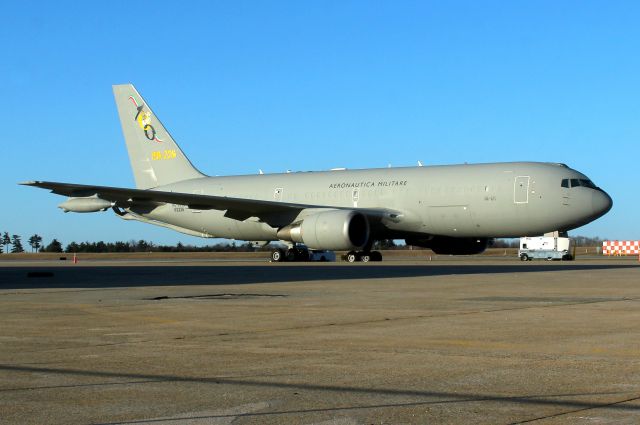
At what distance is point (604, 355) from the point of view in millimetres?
7547

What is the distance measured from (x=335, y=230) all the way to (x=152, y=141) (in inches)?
603

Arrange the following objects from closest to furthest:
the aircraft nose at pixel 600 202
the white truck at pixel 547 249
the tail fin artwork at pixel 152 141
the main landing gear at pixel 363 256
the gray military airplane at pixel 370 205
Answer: the aircraft nose at pixel 600 202 < the gray military airplane at pixel 370 205 < the main landing gear at pixel 363 256 < the white truck at pixel 547 249 < the tail fin artwork at pixel 152 141

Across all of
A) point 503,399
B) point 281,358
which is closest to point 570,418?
point 503,399

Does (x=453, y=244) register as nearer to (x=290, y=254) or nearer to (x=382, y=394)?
(x=290, y=254)

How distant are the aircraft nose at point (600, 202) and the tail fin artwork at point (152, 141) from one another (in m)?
20.1

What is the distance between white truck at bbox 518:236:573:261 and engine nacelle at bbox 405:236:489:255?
17.1 feet

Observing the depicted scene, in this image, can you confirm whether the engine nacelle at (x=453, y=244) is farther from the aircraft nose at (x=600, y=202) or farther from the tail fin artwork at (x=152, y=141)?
the tail fin artwork at (x=152, y=141)

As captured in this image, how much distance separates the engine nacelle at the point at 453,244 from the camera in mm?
38625

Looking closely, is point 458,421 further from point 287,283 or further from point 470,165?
point 470,165

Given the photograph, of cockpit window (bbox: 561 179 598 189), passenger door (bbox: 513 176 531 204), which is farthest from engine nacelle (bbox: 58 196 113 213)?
cockpit window (bbox: 561 179 598 189)

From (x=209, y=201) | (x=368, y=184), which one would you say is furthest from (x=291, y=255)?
(x=209, y=201)

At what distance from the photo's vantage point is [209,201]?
36.8 metres

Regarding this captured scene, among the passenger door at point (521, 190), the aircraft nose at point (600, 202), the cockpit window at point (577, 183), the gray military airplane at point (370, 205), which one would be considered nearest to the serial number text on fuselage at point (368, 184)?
the gray military airplane at point (370, 205)

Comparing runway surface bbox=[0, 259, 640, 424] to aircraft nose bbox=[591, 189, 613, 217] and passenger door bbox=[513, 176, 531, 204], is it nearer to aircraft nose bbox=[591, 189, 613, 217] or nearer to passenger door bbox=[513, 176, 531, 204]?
passenger door bbox=[513, 176, 531, 204]
